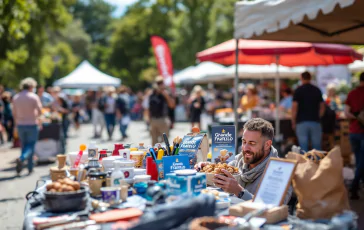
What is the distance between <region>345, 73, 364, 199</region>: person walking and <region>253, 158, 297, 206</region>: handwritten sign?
4218mm

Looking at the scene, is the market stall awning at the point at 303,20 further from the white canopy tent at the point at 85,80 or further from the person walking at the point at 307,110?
the white canopy tent at the point at 85,80

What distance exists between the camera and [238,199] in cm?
325

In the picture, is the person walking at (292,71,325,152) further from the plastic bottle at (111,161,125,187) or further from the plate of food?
the plastic bottle at (111,161,125,187)

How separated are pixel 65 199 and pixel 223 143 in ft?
5.95

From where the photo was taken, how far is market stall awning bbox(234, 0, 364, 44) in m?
5.02

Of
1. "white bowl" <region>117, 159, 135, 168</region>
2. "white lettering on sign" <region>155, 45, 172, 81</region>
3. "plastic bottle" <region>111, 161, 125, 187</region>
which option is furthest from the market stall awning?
"white lettering on sign" <region>155, 45, 172, 81</region>

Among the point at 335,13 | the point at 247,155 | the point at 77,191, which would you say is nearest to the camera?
the point at 77,191

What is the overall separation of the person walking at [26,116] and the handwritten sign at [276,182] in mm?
6993

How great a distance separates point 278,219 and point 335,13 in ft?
13.6

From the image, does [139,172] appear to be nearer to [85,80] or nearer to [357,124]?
[357,124]

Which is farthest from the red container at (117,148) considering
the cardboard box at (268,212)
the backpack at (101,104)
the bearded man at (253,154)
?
the backpack at (101,104)

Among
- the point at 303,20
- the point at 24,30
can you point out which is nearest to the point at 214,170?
the point at 303,20

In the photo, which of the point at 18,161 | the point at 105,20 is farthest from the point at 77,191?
the point at 105,20

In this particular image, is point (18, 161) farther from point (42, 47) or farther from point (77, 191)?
point (42, 47)
